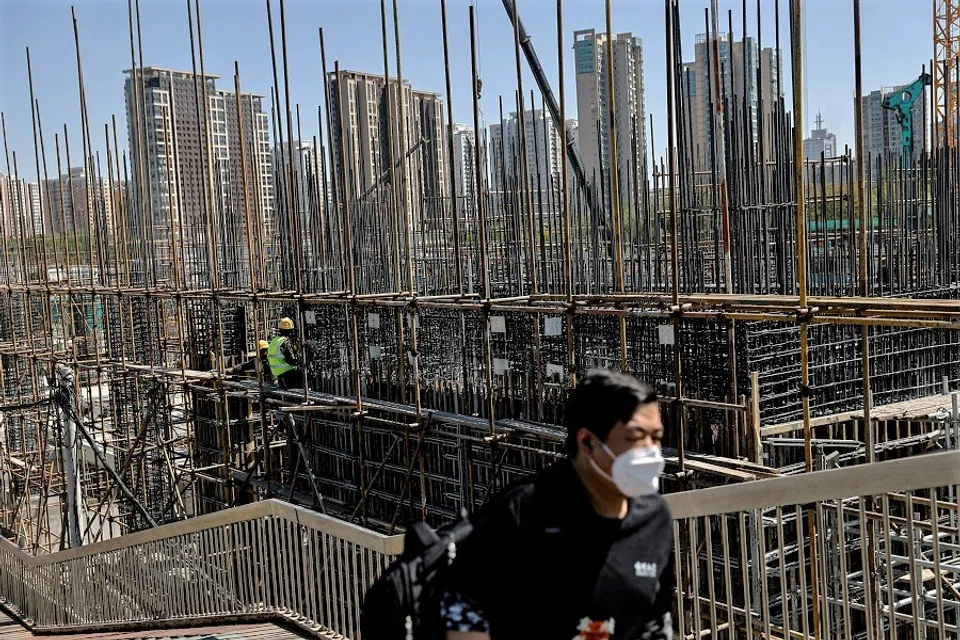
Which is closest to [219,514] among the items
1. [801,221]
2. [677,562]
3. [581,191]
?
[677,562]

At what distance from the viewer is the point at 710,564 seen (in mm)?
4371

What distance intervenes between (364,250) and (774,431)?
30.0 feet

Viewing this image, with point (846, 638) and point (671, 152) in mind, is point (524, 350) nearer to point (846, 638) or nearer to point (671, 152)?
point (671, 152)

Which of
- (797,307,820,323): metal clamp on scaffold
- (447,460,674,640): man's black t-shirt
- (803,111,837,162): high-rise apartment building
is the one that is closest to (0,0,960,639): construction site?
(797,307,820,323): metal clamp on scaffold

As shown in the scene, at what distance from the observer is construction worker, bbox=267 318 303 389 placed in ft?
39.9

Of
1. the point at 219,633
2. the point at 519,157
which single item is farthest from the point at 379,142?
the point at 219,633

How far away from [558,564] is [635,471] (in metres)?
0.27

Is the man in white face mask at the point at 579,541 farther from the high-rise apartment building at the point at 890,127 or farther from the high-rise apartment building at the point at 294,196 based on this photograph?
the high-rise apartment building at the point at 294,196

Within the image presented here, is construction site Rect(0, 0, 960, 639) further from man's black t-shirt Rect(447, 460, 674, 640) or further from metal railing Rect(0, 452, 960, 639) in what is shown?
man's black t-shirt Rect(447, 460, 674, 640)

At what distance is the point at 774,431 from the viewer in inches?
315

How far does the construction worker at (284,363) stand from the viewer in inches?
479

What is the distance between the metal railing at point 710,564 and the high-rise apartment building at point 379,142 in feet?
15.9

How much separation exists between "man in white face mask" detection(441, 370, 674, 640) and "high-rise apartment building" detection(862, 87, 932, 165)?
591 centimetres

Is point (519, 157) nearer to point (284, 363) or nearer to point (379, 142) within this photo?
point (284, 363)
